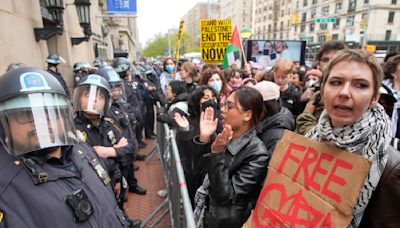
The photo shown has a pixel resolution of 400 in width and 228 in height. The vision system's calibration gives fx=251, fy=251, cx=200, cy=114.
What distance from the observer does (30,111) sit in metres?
1.36

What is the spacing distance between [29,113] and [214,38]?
17.7 ft

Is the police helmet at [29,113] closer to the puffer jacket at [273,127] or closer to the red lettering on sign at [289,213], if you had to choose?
the red lettering on sign at [289,213]

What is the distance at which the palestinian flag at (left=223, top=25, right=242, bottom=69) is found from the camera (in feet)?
19.9

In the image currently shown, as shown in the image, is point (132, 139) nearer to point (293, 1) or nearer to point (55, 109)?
point (55, 109)

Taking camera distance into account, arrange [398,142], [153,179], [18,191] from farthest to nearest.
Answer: [153,179]
[398,142]
[18,191]

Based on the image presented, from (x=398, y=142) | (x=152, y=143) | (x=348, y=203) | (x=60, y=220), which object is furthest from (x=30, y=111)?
(x=152, y=143)

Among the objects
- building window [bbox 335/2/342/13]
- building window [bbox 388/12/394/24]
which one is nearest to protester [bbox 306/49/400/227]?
building window [bbox 388/12/394/24]

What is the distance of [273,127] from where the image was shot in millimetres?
2328

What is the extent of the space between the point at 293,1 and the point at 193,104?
65.6 metres

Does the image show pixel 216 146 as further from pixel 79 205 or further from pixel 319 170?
pixel 79 205

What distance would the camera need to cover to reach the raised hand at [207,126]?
7.25 ft

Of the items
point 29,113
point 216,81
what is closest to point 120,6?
point 216,81

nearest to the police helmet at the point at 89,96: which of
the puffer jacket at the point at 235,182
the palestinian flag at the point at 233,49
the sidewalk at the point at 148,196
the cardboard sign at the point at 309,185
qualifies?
the puffer jacket at the point at 235,182

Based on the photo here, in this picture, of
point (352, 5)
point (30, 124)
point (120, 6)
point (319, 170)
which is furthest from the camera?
point (352, 5)
